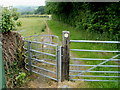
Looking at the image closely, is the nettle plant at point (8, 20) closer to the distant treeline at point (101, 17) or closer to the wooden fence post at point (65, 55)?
the wooden fence post at point (65, 55)

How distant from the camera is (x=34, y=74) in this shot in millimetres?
4746

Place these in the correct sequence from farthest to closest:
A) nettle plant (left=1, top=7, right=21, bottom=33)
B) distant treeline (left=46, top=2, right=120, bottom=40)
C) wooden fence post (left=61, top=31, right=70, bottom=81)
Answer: distant treeline (left=46, top=2, right=120, bottom=40), nettle plant (left=1, top=7, right=21, bottom=33), wooden fence post (left=61, top=31, right=70, bottom=81)

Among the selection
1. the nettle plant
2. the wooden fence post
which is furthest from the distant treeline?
the nettle plant

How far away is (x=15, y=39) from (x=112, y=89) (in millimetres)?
3031

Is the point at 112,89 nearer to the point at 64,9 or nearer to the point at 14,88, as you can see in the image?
the point at 14,88

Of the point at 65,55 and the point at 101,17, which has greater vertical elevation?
the point at 101,17

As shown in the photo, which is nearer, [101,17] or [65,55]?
[65,55]

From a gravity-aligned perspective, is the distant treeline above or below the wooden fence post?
above

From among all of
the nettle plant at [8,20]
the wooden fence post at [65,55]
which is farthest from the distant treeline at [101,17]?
the nettle plant at [8,20]

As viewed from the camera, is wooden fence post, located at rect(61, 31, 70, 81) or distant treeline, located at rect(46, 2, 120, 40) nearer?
wooden fence post, located at rect(61, 31, 70, 81)

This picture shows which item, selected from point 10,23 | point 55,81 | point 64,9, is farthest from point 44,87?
point 64,9

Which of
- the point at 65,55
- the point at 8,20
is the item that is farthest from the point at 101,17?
the point at 8,20

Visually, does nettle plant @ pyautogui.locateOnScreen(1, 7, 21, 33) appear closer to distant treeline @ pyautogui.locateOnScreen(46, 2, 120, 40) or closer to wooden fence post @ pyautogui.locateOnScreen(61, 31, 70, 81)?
wooden fence post @ pyautogui.locateOnScreen(61, 31, 70, 81)

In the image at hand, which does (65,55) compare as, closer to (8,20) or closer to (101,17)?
(8,20)
